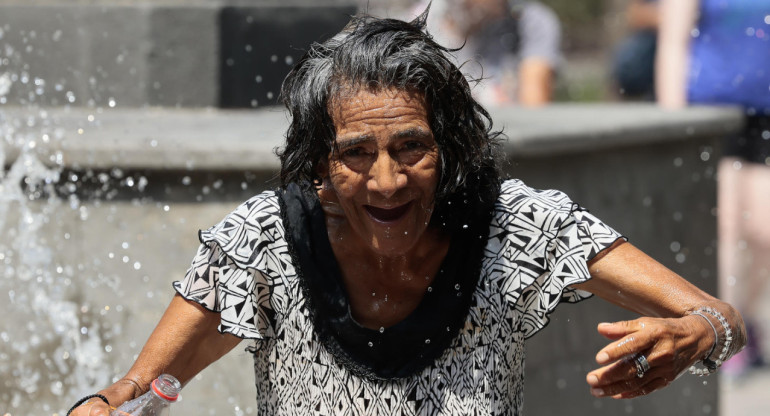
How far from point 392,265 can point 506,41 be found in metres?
4.12

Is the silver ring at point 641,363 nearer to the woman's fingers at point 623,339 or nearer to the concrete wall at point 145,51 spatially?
the woman's fingers at point 623,339

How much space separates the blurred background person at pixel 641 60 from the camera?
308 inches

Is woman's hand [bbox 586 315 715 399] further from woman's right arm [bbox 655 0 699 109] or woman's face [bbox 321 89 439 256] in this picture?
woman's right arm [bbox 655 0 699 109]

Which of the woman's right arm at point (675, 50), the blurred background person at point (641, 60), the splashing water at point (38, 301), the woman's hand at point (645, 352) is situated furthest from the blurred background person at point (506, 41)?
the woman's hand at point (645, 352)

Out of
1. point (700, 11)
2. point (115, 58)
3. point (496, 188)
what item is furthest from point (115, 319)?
point (700, 11)

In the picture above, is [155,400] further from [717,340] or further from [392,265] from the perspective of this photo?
[717,340]

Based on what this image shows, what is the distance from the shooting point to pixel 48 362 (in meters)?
4.05

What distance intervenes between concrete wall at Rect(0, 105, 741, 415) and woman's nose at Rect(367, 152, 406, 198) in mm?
1221

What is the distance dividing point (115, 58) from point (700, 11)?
3.28 m

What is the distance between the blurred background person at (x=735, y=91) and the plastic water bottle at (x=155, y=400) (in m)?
4.24

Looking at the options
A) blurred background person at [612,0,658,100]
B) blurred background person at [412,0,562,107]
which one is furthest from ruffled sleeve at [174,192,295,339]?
blurred background person at [612,0,658,100]

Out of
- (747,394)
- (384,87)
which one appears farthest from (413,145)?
(747,394)

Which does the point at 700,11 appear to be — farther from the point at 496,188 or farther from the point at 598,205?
the point at 496,188

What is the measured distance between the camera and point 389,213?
2.58m
